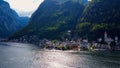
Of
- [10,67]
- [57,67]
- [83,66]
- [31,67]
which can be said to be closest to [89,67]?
[83,66]

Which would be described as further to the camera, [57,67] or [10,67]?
[57,67]

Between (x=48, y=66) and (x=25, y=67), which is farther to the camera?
(x=48, y=66)

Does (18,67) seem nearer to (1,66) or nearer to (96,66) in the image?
(1,66)

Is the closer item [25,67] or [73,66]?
[25,67]

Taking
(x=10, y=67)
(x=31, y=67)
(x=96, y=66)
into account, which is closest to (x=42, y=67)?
(x=31, y=67)

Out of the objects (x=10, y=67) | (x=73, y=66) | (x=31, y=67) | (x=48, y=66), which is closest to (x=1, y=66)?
(x=10, y=67)

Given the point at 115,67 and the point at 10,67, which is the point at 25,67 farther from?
the point at 115,67

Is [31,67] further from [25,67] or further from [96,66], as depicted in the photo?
[96,66]
